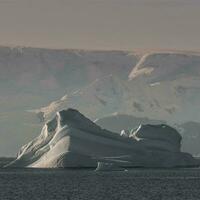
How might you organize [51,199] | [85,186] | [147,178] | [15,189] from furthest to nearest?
1. [147,178]
2. [85,186]
3. [15,189]
4. [51,199]

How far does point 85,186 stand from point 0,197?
3408 centimetres

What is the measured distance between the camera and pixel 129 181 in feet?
575

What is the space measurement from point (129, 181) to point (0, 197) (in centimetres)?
5274

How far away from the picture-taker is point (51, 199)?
12381 centimetres

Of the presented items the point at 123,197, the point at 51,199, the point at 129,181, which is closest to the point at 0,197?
the point at 51,199

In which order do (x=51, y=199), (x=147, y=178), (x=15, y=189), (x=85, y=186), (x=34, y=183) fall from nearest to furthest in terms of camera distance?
(x=51, y=199), (x=15, y=189), (x=85, y=186), (x=34, y=183), (x=147, y=178)

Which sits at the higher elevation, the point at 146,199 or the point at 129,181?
the point at 129,181

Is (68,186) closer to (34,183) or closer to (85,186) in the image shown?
(85,186)

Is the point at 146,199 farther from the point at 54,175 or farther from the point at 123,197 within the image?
the point at 54,175

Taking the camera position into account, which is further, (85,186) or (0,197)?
(85,186)

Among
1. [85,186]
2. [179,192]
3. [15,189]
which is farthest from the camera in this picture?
[85,186]

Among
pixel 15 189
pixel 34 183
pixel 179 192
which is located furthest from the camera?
pixel 34 183

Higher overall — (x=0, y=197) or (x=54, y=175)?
(x=54, y=175)

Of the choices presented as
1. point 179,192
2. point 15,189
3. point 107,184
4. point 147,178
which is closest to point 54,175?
point 147,178
